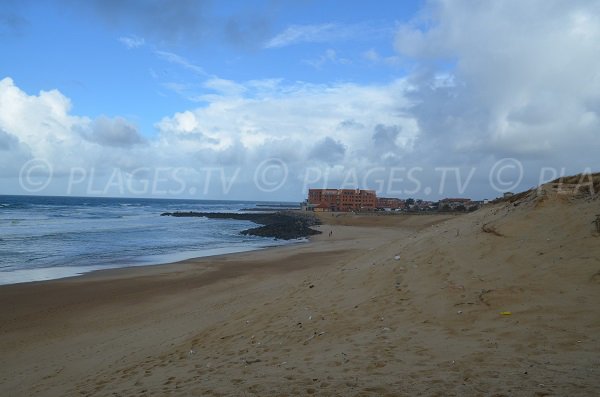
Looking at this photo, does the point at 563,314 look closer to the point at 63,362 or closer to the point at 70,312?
the point at 63,362

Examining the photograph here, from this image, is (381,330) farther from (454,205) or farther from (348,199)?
(348,199)

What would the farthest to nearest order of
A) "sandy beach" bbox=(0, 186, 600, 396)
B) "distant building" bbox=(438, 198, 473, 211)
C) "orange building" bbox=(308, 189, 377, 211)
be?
"orange building" bbox=(308, 189, 377, 211) → "distant building" bbox=(438, 198, 473, 211) → "sandy beach" bbox=(0, 186, 600, 396)

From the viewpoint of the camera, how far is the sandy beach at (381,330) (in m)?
4.48

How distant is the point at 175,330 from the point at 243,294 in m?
3.81

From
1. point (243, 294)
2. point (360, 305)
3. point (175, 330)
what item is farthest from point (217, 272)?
point (360, 305)

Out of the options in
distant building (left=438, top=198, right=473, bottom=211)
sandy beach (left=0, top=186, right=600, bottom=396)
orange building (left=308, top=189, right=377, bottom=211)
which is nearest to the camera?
sandy beach (left=0, top=186, right=600, bottom=396)

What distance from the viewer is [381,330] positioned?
6332mm

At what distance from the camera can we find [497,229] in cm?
1003

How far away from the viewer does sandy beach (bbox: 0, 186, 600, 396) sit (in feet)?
14.7

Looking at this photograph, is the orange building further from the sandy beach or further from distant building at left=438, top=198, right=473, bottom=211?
the sandy beach

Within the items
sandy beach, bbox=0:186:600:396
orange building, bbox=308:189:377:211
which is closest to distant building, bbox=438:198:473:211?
orange building, bbox=308:189:377:211

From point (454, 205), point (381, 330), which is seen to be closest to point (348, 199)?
point (454, 205)

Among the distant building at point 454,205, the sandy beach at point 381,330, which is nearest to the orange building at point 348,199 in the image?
the distant building at point 454,205

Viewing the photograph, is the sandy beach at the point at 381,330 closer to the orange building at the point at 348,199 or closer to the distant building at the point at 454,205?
the distant building at the point at 454,205
